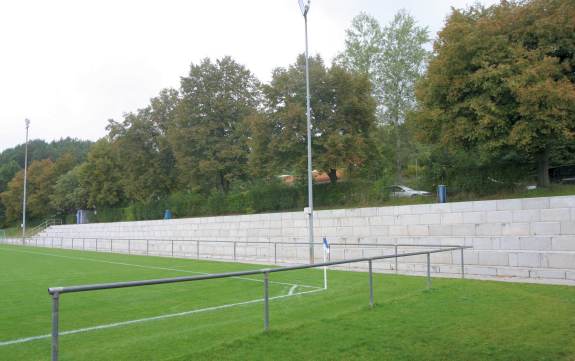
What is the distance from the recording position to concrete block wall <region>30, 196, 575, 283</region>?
1491 centimetres

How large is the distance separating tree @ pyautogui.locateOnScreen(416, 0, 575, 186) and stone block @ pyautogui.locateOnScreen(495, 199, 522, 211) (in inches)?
100

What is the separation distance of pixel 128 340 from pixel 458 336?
4.92m

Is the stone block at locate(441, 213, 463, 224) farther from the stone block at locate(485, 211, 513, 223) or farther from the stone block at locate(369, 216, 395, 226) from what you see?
the stone block at locate(369, 216, 395, 226)

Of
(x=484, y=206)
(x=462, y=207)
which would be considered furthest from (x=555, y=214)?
(x=462, y=207)

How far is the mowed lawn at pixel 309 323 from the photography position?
6.20 meters

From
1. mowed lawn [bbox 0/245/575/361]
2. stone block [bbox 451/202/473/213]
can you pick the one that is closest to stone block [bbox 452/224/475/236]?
stone block [bbox 451/202/473/213]

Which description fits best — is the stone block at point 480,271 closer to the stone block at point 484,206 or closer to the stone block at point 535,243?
the stone block at point 535,243

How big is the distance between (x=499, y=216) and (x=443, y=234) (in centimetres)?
242

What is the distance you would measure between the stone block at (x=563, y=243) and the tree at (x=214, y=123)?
2399 cm

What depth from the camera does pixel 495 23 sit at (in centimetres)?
1977

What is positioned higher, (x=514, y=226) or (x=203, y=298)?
(x=514, y=226)

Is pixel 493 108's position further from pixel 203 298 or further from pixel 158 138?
pixel 158 138

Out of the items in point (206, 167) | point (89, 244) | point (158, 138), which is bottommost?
point (89, 244)

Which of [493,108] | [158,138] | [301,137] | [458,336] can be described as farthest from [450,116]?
[158,138]
